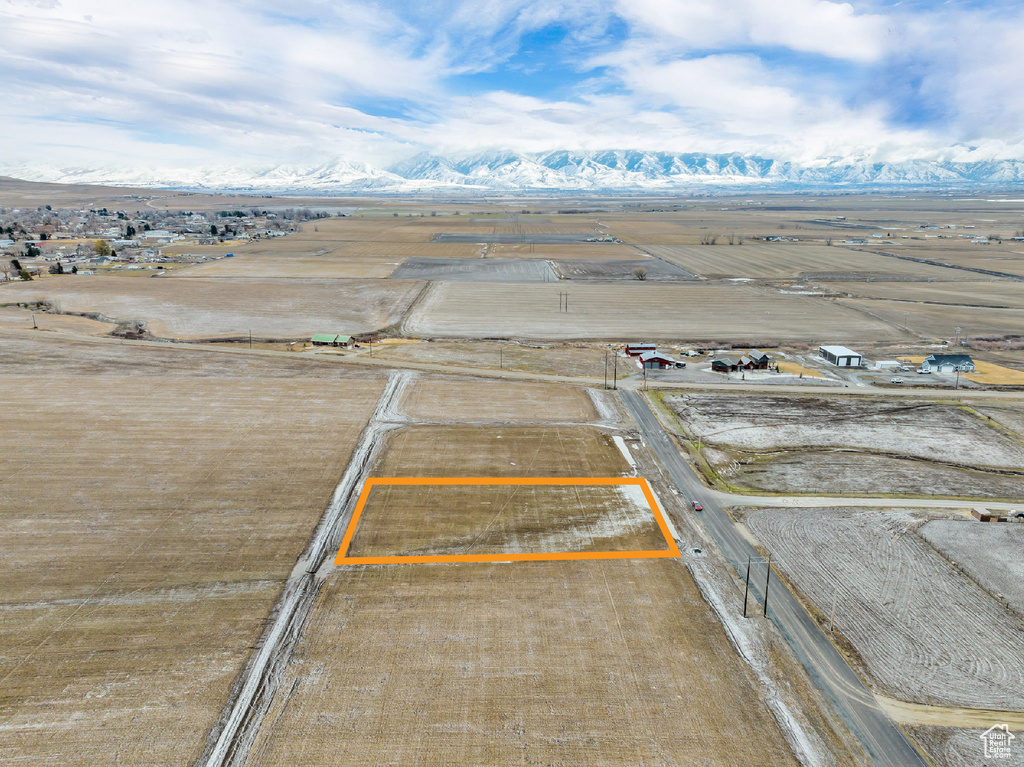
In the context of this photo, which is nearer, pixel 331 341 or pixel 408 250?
pixel 331 341

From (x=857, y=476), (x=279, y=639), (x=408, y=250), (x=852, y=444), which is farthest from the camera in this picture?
(x=408, y=250)

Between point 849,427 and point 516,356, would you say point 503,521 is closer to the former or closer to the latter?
point 849,427

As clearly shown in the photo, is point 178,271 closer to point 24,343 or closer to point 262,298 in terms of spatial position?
point 262,298

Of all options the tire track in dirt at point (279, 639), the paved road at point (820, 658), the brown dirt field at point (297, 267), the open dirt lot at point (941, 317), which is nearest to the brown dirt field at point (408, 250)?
the brown dirt field at point (297, 267)

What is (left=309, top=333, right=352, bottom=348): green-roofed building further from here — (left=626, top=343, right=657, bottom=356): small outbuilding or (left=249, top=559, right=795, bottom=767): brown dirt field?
(left=249, top=559, right=795, bottom=767): brown dirt field

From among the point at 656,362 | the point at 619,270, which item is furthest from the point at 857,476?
the point at 619,270
